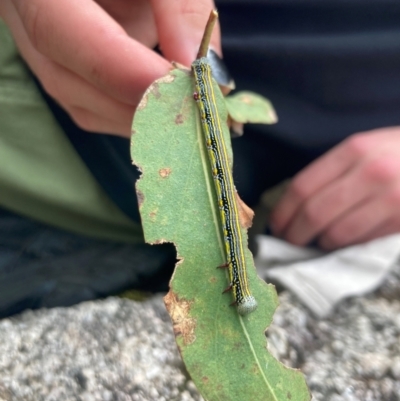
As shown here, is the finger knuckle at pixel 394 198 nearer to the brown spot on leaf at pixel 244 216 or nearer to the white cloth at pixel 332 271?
the white cloth at pixel 332 271

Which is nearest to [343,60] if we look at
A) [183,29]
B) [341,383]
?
[183,29]

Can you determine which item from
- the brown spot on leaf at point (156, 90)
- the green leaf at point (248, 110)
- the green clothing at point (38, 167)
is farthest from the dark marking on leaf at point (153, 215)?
the green clothing at point (38, 167)

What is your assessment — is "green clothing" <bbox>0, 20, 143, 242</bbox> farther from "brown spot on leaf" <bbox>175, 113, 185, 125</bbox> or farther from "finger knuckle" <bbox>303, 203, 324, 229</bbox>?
"brown spot on leaf" <bbox>175, 113, 185, 125</bbox>

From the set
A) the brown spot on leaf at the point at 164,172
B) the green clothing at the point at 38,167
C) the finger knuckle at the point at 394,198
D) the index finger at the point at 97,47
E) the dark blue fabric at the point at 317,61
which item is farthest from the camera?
the dark blue fabric at the point at 317,61

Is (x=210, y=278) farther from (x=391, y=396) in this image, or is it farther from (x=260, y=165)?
(x=260, y=165)

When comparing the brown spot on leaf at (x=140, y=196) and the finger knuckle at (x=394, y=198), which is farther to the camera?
the finger knuckle at (x=394, y=198)

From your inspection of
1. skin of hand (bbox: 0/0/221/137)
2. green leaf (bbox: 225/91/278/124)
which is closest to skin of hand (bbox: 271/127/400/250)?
green leaf (bbox: 225/91/278/124)

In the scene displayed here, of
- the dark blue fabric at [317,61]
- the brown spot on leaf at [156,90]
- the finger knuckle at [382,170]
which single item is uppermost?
the brown spot on leaf at [156,90]
